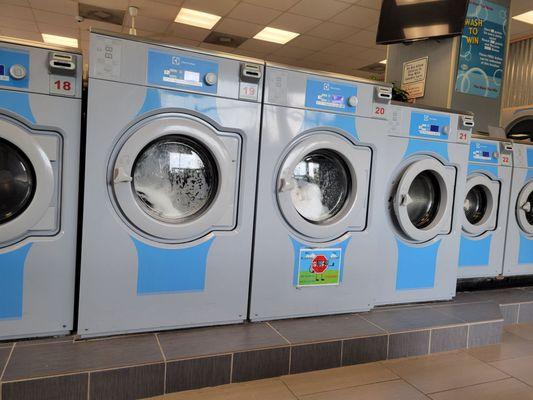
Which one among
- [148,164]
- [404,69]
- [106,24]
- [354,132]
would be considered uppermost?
[106,24]

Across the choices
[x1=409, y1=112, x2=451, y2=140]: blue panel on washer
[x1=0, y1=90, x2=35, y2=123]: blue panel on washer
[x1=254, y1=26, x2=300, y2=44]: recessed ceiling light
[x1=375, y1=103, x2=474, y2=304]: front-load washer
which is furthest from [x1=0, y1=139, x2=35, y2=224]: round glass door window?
[x1=254, y1=26, x2=300, y2=44]: recessed ceiling light

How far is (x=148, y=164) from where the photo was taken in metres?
1.89

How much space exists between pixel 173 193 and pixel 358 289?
112 cm

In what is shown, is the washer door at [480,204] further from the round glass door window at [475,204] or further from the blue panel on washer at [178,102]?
the blue panel on washer at [178,102]

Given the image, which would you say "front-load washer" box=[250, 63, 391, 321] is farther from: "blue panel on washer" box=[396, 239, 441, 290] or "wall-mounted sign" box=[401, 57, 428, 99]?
"wall-mounted sign" box=[401, 57, 428, 99]

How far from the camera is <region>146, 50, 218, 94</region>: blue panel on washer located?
5.91 ft

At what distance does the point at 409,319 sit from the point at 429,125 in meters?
1.14

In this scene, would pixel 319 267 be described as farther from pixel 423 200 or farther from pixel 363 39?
pixel 363 39

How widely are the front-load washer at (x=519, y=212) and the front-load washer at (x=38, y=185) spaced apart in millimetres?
3035

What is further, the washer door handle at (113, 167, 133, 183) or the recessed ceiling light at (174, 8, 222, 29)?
the recessed ceiling light at (174, 8, 222, 29)

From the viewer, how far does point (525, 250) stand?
3.33 m

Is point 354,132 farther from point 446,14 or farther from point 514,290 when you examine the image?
point 514,290

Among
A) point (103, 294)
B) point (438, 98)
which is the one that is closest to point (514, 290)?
point (438, 98)

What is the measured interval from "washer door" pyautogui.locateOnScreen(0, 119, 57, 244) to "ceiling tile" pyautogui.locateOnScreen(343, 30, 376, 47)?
5.49m
